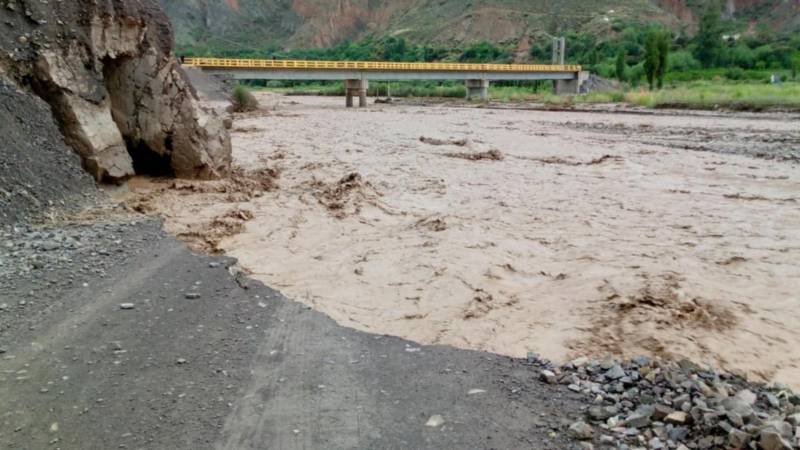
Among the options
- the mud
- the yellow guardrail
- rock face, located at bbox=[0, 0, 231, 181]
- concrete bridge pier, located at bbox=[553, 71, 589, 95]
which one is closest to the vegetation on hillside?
concrete bridge pier, located at bbox=[553, 71, 589, 95]

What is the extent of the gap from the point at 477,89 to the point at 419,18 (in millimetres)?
99401

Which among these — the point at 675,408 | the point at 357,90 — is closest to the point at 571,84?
the point at 357,90

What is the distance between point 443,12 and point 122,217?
545 feet

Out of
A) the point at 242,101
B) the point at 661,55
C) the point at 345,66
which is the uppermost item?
the point at 661,55

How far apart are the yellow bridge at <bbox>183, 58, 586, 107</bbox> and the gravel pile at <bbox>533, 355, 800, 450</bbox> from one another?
56.0 meters

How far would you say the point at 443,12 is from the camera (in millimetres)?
166750

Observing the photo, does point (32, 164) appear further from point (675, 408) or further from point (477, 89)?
point (477, 89)

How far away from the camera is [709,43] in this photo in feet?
324

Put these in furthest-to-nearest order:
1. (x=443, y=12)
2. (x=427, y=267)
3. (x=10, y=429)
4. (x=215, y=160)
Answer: (x=443, y=12)
(x=215, y=160)
(x=427, y=267)
(x=10, y=429)

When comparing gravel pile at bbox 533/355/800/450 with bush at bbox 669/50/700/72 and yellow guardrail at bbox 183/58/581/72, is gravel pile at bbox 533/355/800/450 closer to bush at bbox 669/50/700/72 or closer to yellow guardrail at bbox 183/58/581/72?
yellow guardrail at bbox 183/58/581/72

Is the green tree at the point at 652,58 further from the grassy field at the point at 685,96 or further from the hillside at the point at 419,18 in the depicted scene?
the hillside at the point at 419,18

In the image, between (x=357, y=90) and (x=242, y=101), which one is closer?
(x=242, y=101)

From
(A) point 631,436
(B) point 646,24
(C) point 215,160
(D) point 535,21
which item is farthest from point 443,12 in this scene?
(A) point 631,436

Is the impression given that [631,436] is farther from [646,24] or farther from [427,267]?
[646,24]
